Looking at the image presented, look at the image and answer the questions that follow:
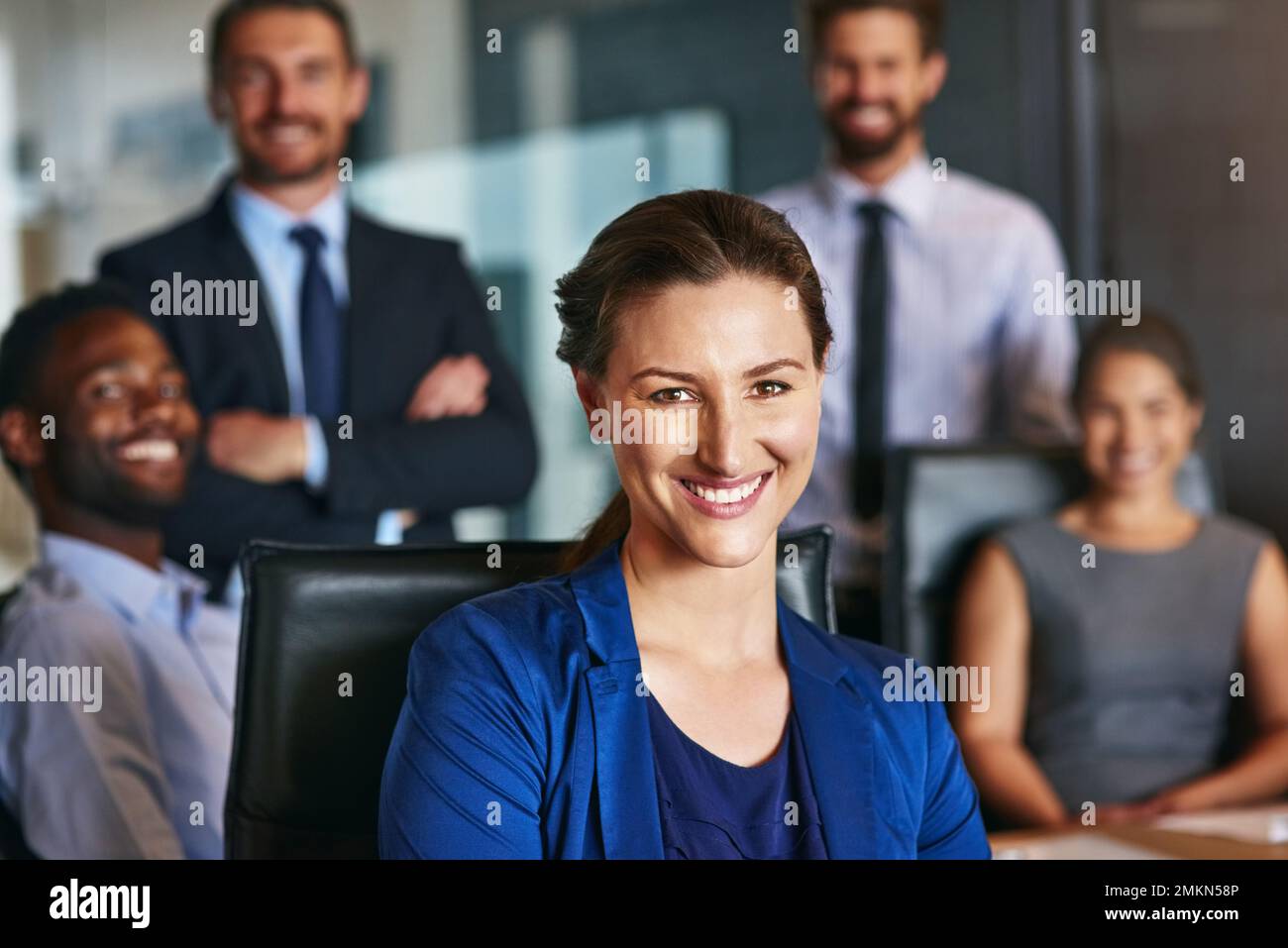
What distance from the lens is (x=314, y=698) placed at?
138 centimetres

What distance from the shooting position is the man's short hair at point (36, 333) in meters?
2.52

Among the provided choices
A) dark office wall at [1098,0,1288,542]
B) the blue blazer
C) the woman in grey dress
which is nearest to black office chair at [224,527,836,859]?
the blue blazer

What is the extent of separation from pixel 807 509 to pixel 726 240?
6.33ft

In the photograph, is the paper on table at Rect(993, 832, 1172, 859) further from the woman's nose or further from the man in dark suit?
the man in dark suit

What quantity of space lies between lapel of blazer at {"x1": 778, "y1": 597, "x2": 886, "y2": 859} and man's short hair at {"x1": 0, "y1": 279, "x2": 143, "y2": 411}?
1664 mm

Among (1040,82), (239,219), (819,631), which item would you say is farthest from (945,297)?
(819,631)

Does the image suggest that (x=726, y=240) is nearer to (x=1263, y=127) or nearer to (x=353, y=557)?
(x=353, y=557)

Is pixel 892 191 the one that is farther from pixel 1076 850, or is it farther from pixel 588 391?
pixel 588 391

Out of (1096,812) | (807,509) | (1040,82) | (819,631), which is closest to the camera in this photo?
(819,631)

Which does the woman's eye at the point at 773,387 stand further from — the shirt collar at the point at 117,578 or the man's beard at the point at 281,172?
the man's beard at the point at 281,172

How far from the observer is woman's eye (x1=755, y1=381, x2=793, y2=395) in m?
1.36

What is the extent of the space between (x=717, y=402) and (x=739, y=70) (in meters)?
2.77

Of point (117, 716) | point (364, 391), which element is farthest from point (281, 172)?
point (117, 716)

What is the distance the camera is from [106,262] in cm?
288
